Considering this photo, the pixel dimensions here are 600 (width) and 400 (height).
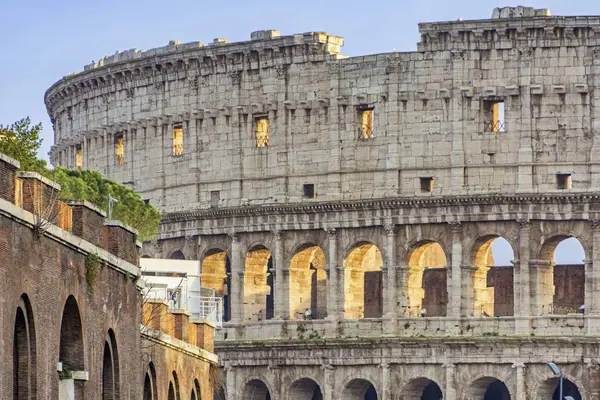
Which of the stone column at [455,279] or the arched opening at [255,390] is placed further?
the arched opening at [255,390]

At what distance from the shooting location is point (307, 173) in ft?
342

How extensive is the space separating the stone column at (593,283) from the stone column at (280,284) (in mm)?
14180

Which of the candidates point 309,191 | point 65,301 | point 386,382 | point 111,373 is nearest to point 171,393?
point 111,373

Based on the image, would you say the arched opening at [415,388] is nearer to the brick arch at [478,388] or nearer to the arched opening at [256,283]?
the brick arch at [478,388]

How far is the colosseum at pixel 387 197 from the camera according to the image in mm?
99000

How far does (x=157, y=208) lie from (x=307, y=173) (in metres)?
8.08

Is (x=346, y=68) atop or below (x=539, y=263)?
atop

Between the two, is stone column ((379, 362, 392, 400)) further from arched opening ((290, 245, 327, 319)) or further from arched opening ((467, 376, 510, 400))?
arched opening ((290, 245, 327, 319))

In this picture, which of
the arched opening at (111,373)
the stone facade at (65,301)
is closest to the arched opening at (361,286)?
the stone facade at (65,301)

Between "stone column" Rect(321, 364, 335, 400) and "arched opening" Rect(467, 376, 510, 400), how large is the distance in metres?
6.51

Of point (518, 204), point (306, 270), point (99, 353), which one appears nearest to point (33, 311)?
point (99, 353)

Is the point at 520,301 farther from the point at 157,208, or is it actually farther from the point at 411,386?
the point at 157,208

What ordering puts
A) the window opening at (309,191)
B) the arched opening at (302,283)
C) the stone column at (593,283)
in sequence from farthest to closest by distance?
1. the arched opening at (302,283)
2. the window opening at (309,191)
3. the stone column at (593,283)

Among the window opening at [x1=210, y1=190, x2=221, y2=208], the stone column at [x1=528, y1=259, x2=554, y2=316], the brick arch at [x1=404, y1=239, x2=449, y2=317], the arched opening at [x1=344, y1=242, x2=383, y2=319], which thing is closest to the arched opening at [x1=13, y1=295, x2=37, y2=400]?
the stone column at [x1=528, y1=259, x2=554, y2=316]
